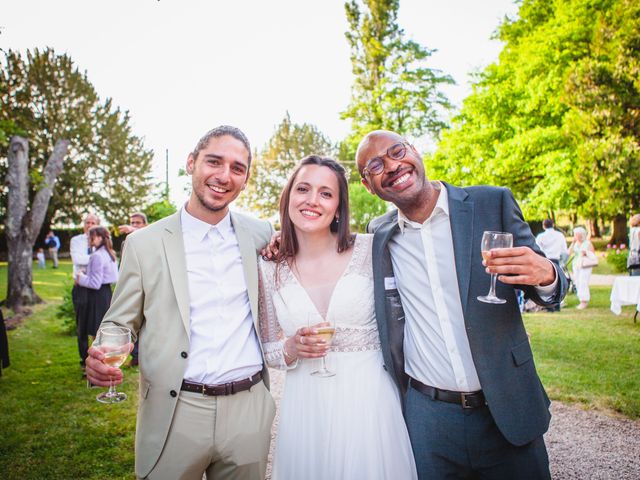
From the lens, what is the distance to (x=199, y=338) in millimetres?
2516

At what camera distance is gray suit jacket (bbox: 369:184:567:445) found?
227 centimetres

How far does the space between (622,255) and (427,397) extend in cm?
1985

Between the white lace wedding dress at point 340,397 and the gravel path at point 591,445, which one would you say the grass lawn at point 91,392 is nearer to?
the gravel path at point 591,445

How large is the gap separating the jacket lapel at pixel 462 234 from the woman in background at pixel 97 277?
6.53 m

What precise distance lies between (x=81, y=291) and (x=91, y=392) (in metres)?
1.83

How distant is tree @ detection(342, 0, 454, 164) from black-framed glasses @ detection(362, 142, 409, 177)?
2235 centimetres

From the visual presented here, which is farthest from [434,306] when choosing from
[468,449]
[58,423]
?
[58,423]

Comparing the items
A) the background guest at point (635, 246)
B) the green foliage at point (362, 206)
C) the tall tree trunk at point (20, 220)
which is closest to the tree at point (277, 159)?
the green foliage at point (362, 206)

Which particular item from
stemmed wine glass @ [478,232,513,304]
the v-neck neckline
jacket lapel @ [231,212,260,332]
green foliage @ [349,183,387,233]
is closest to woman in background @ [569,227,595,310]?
the v-neck neckline

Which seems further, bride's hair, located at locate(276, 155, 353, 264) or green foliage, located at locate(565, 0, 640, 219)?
green foliage, located at locate(565, 0, 640, 219)

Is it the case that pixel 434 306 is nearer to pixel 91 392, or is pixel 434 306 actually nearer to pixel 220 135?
pixel 220 135

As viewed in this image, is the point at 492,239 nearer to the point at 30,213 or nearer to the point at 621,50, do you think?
the point at 30,213

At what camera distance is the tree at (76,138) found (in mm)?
31203

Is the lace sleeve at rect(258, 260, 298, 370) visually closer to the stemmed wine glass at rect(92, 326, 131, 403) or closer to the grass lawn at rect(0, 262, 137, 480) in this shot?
the stemmed wine glass at rect(92, 326, 131, 403)
